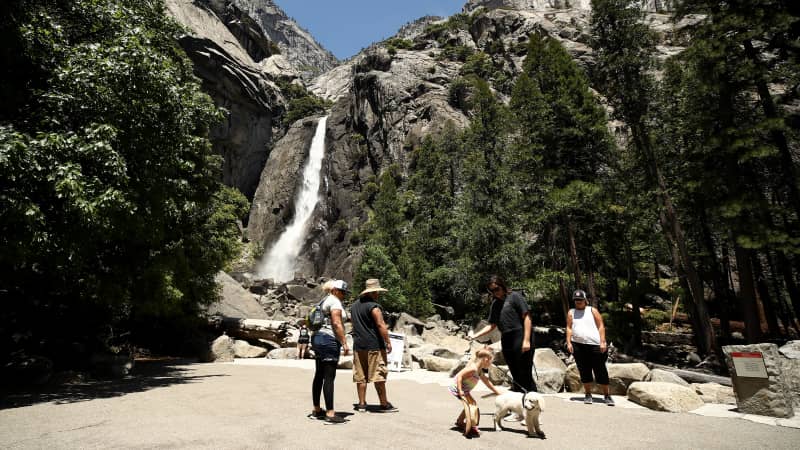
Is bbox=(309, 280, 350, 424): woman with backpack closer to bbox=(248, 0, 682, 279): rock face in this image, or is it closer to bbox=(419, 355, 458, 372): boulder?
bbox=(419, 355, 458, 372): boulder

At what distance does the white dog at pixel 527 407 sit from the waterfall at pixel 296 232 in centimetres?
4311

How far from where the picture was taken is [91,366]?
9656 mm

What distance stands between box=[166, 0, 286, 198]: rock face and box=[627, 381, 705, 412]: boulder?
5133 centimetres

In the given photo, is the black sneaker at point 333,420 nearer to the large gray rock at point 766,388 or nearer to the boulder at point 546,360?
the large gray rock at point 766,388

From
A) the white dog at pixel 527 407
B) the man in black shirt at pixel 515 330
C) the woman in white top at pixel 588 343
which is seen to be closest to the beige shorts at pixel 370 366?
the man in black shirt at pixel 515 330

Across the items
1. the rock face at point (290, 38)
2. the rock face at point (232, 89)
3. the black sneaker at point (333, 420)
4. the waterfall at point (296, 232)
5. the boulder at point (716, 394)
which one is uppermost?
the rock face at point (290, 38)

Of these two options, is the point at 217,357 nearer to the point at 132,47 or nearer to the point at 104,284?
the point at 104,284

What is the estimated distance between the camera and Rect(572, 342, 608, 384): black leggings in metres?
6.13

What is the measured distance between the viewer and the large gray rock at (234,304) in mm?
18109

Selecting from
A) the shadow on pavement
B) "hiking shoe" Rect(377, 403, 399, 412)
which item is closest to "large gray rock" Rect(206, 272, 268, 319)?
the shadow on pavement

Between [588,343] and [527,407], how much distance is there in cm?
246

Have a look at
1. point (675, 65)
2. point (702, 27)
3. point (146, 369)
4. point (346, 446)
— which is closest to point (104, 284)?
point (146, 369)

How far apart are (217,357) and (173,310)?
2905 millimetres

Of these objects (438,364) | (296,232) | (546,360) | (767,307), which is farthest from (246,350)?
(296,232)
